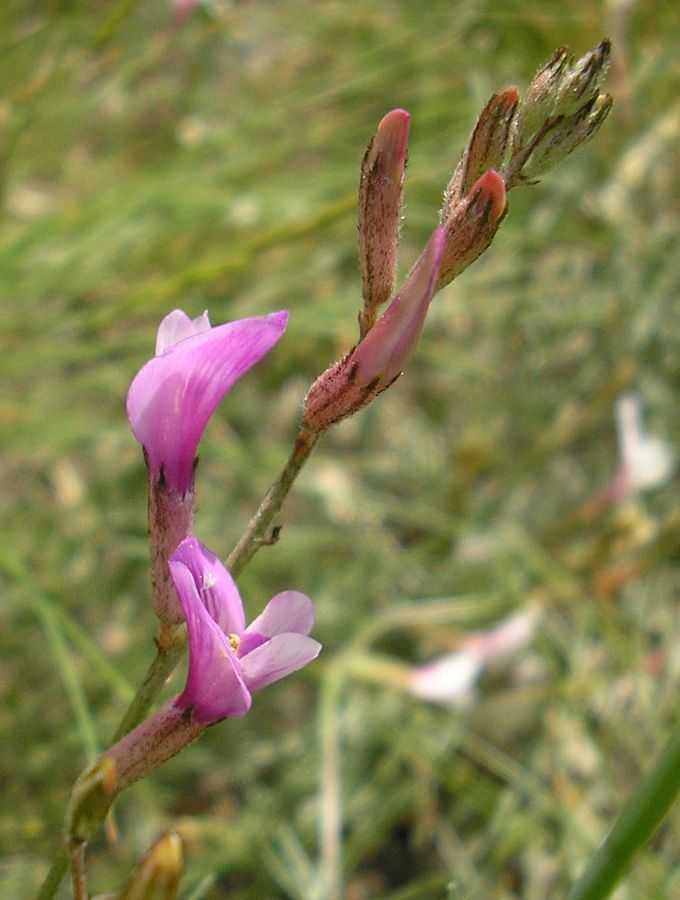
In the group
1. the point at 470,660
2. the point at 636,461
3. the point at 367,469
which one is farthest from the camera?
the point at 367,469

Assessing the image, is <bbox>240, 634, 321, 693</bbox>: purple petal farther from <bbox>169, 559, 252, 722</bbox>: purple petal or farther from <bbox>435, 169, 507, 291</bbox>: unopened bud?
<bbox>435, 169, 507, 291</bbox>: unopened bud

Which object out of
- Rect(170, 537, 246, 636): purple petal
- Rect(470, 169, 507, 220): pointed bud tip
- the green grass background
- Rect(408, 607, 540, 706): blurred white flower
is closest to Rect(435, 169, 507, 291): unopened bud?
Rect(470, 169, 507, 220): pointed bud tip

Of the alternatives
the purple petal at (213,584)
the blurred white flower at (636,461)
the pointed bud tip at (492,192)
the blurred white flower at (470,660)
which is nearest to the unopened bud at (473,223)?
the pointed bud tip at (492,192)

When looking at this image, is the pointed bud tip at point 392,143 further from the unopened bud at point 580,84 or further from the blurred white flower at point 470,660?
the blurred white flower at point 470,660

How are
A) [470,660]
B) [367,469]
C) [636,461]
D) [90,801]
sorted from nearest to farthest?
[90,801], [470,660], [636,461], [367,469]

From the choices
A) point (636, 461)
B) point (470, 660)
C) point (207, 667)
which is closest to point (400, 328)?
point (207, 667)

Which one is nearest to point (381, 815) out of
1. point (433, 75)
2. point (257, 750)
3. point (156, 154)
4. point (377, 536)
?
point (257, 750)

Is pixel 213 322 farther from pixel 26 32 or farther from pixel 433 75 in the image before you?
pixel 433 75

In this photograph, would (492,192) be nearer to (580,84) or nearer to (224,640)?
(580,84)
